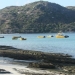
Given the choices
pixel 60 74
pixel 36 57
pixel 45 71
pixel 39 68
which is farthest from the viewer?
pixel 36 57

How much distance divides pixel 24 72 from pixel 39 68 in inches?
123

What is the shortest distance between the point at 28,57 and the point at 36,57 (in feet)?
4.48

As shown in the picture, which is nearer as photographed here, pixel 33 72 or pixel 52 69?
pixel 33 72

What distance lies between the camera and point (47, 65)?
31.8 meters

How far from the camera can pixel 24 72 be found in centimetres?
2841

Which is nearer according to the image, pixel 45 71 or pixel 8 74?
pixel 8 74

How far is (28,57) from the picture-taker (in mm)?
45938

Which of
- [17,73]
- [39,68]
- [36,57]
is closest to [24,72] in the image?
[17,73]

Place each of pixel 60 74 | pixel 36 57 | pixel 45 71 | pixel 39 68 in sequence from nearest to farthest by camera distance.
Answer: pixel 60 74, pixel 45 71, pixel 39 68, pixel 36 57

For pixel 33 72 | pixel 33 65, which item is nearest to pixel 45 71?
pixel 33 72

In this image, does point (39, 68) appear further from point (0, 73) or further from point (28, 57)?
point (28, 57)

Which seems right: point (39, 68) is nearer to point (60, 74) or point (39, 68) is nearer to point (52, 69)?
point (52, 69)

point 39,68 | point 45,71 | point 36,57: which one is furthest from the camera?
point 36,57

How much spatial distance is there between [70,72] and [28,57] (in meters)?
18.2
